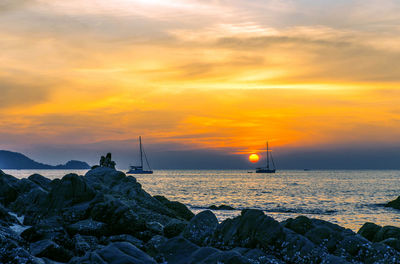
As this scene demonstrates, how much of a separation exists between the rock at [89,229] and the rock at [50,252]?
4267mm

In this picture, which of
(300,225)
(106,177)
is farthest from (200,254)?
(106,177)

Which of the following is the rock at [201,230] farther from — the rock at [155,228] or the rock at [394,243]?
the rock at [394,243]

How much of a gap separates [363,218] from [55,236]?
124 feet

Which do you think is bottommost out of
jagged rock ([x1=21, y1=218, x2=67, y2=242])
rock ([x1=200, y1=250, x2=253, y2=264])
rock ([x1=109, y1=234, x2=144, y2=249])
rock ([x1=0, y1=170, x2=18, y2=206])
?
rock ([x1=109, y1=234, x2=144, y2=249])

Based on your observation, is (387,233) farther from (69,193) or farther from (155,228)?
(69,193)

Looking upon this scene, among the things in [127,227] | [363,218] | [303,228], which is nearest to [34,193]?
[127,227]

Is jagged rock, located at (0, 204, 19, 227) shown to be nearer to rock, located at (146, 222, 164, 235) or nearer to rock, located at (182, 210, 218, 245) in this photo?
rock, located at (146, 222, 164, 235)

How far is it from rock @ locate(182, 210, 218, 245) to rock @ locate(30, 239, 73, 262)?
525 centimetres

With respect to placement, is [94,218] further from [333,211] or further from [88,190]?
[333,211]

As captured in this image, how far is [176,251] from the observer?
14.8 metres

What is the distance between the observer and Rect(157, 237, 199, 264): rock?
14402 millimetres

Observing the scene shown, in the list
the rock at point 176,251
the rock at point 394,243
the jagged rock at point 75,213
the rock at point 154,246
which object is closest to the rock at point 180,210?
the jagged rock at point 75,213

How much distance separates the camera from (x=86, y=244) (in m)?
16.1

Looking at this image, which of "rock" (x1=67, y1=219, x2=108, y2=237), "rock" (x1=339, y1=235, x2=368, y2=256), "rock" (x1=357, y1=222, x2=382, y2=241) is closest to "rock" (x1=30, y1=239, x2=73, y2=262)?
"rock" (x1=67, y1=219, x2=108, y2=237)
